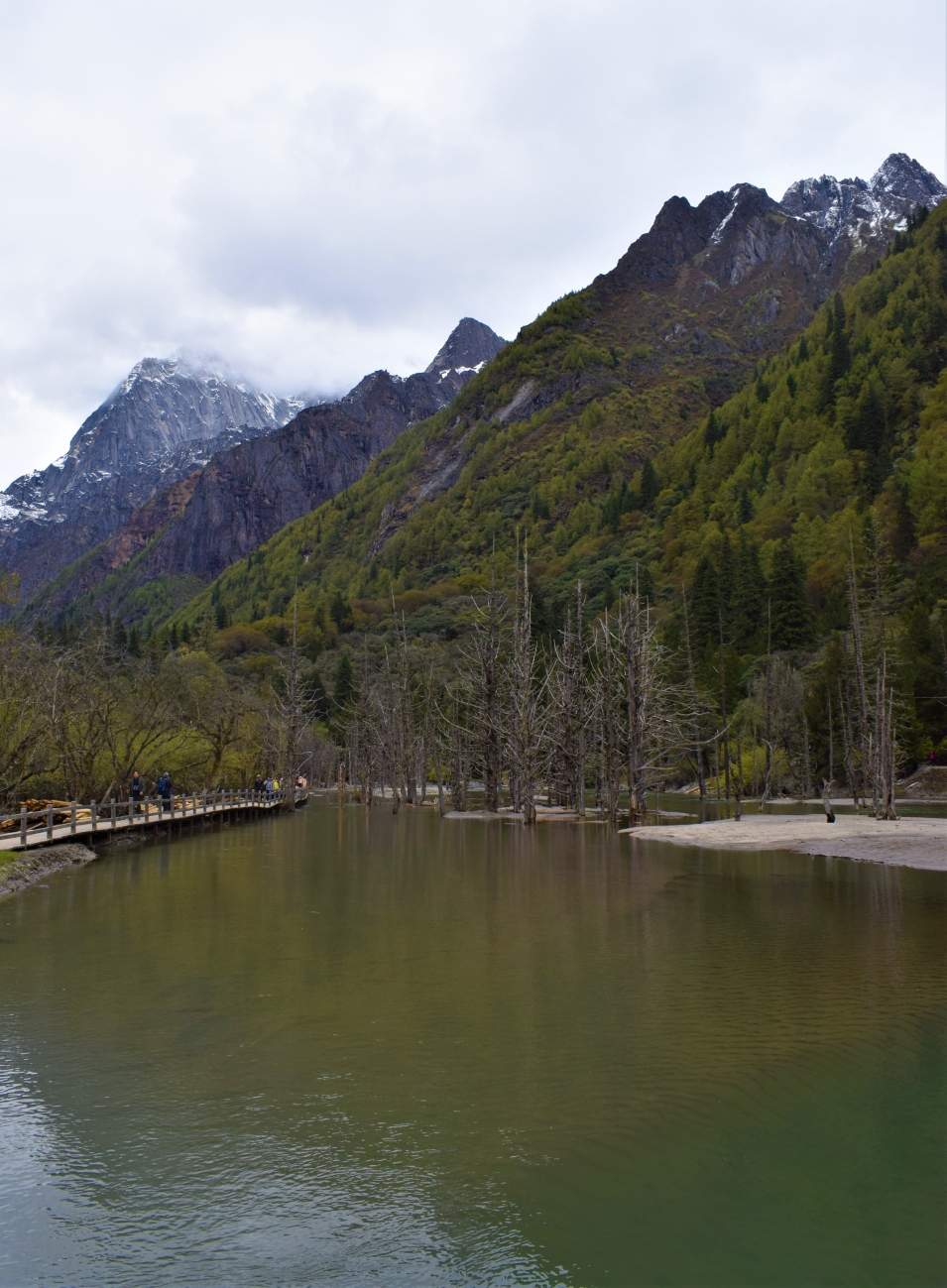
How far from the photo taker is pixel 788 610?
8700 cm

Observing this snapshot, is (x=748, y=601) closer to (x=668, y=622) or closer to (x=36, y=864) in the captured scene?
(x=668, y=622)

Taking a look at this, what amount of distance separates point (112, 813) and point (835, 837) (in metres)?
25.6

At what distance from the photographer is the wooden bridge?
27172 mm

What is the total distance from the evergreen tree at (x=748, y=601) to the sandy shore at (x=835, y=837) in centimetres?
5578

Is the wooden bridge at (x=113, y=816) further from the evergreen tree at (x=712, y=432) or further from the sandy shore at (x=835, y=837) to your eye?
the evergreen tree at (x=712, y=432)

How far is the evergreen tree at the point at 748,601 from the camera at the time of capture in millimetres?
92375

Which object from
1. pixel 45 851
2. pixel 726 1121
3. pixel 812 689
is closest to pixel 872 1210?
pixel 726 1121

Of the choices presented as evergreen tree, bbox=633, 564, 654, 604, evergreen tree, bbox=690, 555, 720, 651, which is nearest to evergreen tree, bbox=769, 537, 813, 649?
evergreen tree, bbox=690, 555, 720, 651

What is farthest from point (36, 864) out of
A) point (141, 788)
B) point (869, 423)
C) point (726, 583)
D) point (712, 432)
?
point (712, 432)

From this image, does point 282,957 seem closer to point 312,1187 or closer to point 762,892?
point 312,1187

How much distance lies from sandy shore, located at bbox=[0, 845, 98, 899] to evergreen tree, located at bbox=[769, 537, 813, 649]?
70331 millimetres

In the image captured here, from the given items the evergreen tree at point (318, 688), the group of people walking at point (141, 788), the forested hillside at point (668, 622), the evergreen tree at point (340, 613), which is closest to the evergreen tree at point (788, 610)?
the forested hillside at point (668, 622)

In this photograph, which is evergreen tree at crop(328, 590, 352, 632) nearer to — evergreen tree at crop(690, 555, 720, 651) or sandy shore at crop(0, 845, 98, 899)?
evergreen tree at crop(690, 555, 720, 651)

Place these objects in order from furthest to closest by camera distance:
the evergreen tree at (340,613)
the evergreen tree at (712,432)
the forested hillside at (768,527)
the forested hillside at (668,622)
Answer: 1. the evergreen tree at (340,613)
2. the evergreen tree at (712,432)
3. the forested hillside at (768,527)
4. the forested hillside at (668,622)
